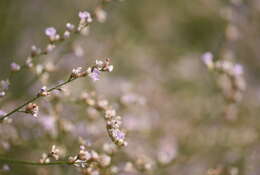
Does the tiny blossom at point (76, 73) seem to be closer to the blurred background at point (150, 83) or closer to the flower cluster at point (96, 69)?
the flower cluster at point (96, 69)

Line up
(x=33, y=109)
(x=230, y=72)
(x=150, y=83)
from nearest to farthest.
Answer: (x=33, y=109) < (x=230, y=72) < (x=150, y=83)

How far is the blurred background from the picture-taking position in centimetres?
346

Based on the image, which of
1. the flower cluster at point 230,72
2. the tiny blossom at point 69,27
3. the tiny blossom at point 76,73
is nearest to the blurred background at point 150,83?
the flower cluster at point 230,72

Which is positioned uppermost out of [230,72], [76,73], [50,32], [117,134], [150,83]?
[150,83]

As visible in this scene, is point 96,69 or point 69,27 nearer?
point 96,69

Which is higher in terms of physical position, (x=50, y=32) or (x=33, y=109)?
(x=50, y=32)

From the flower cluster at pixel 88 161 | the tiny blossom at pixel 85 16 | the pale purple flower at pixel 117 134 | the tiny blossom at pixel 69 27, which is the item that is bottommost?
the flower cluster at pixel 88 161

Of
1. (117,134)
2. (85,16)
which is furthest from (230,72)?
(117,134)

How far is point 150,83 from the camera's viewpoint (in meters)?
5.34

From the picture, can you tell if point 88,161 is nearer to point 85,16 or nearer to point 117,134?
point 117,134

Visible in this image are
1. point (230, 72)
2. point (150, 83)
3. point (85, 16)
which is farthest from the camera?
point (150, 83)

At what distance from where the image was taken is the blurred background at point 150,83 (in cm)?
346

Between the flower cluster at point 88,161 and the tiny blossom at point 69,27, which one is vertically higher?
the tiny blossom at point 69,27

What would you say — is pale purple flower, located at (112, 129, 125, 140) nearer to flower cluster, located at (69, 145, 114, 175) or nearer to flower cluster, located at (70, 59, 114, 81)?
flower cluster, located at (69, 145, 114, 175)
